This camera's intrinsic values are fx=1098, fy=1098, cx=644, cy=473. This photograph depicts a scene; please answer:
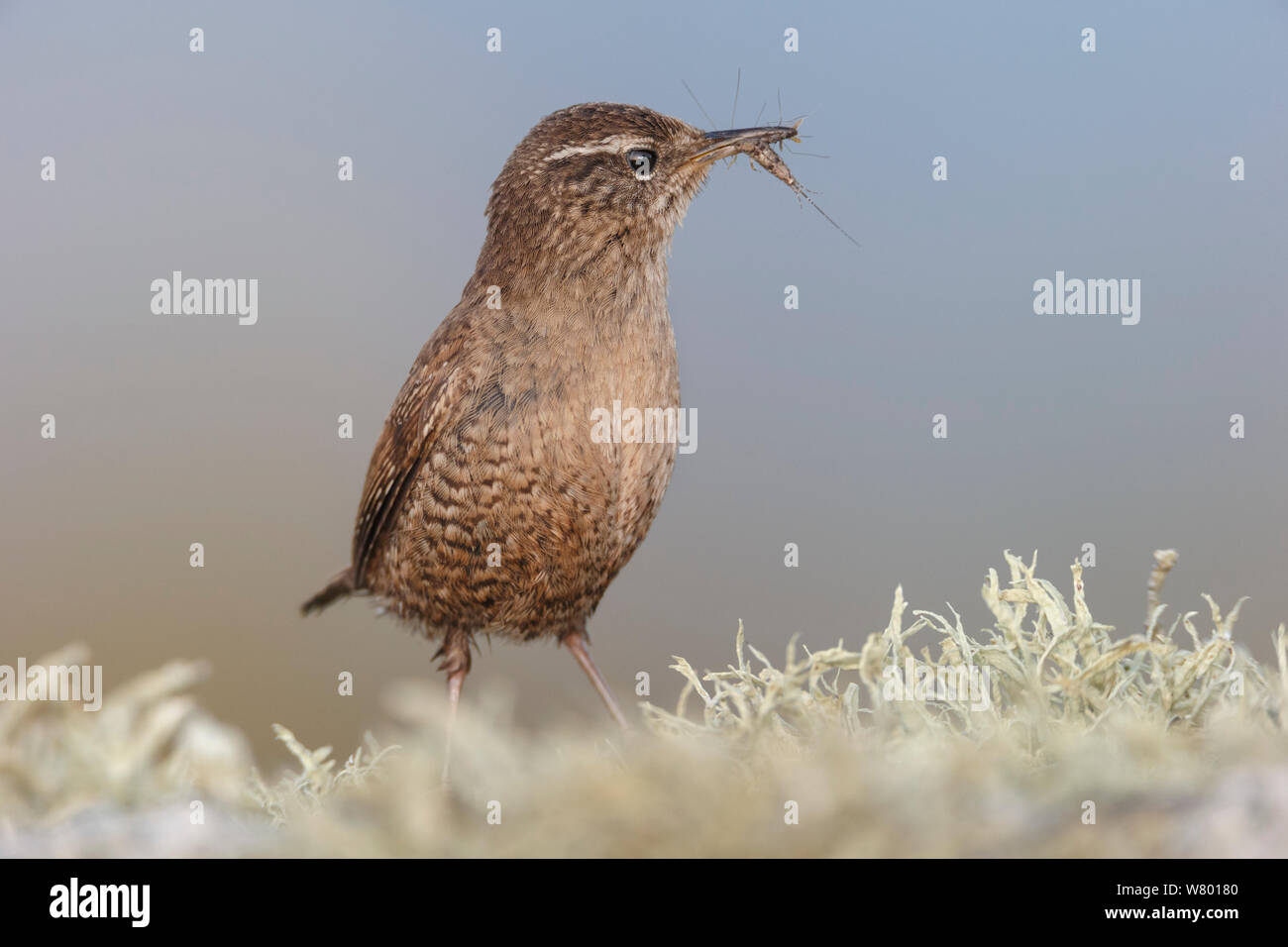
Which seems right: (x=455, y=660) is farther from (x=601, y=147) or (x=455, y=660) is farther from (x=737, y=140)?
(x=737, y=140)

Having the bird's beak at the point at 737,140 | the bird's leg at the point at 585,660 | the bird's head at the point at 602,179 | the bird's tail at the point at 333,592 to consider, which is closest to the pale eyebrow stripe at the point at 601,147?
the bird's head at the point at 602,179

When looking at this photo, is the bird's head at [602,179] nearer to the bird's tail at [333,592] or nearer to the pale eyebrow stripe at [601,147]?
the pale eyebrow stripe at [601,147]

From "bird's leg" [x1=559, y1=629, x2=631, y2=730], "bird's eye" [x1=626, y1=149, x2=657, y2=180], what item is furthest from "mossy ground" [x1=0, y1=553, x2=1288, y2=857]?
"bird's eye" [x1=626, y1=149, x2=657, y2=180]

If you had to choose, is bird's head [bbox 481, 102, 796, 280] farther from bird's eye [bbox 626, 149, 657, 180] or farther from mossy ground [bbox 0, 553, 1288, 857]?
mossy ground [bbox 0, 553, 1288, 857]

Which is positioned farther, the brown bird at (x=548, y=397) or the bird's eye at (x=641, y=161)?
the bird's eye at (x=641, y=161)

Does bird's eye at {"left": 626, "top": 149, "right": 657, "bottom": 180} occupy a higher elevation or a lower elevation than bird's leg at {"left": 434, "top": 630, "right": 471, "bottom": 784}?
higher

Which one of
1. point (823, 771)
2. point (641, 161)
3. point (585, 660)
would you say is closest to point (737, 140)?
point (641, 161)

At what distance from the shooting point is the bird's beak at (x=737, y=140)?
3545 millimetres

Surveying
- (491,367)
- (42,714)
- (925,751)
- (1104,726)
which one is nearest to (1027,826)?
(925,751)

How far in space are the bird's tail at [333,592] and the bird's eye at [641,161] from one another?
1769 millimetres

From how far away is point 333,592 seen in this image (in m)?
4.27

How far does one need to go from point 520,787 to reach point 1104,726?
3.49 ft

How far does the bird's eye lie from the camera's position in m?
3.44

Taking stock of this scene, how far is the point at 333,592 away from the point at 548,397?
158 centimetres
